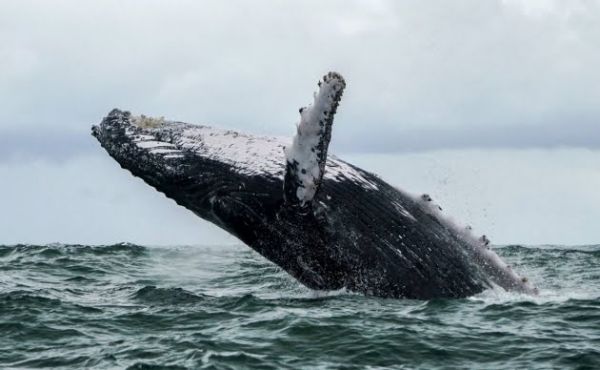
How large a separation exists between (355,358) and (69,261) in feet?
43.9

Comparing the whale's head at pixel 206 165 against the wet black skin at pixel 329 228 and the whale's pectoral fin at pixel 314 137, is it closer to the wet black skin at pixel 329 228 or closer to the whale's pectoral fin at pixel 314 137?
the wet black skin at pixel 329 228

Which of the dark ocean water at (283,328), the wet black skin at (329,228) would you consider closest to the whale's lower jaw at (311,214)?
the wet black skin at (329,228)

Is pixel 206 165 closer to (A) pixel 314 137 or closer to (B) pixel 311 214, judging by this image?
(B) pixel 311 214

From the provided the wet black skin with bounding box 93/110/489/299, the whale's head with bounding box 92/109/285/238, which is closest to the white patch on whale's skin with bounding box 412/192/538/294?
the wet black skin with bounding box 93/110/489/299

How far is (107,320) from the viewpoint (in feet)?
40.7

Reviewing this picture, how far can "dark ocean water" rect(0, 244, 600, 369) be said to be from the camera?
10.1 metres

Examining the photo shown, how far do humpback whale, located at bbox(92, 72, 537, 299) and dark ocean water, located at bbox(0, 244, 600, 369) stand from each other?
0.39 m

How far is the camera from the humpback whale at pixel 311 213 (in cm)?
1216

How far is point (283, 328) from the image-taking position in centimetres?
1135

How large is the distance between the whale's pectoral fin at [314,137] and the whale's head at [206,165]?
0.97 metres

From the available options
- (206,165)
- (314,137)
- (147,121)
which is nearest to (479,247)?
(314,137)

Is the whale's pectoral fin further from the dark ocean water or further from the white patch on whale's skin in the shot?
the white patch on whale's skin

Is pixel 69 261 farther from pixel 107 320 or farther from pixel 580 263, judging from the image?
pixel 580 263

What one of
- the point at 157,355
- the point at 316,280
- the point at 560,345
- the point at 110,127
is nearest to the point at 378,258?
the point at 316,280
